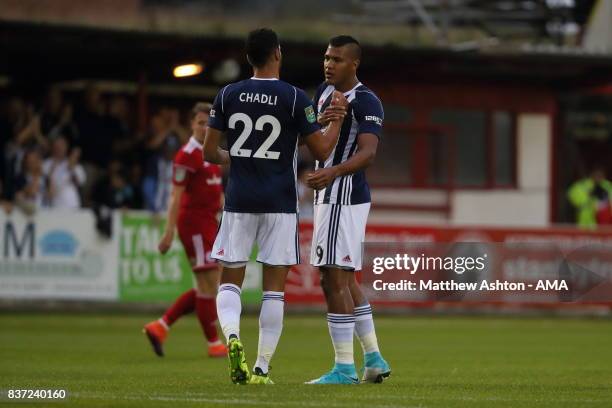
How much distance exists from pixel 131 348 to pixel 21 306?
7780mm

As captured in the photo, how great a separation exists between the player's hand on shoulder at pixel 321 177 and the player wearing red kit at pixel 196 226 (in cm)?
413

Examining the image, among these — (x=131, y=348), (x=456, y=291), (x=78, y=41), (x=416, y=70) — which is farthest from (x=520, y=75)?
(x=456, y=291)

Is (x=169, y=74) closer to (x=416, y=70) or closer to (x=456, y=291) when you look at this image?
(x=416, y=70)

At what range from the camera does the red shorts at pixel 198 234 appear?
13.6 metres

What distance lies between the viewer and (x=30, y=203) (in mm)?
22281

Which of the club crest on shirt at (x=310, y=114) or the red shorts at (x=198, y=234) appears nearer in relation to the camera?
the club crest on shirt at (x=310, y=114)

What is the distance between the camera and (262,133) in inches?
369

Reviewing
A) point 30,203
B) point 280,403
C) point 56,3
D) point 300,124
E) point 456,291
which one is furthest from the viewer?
point 56,3

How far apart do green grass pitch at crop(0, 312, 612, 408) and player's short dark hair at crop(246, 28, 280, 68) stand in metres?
2.19

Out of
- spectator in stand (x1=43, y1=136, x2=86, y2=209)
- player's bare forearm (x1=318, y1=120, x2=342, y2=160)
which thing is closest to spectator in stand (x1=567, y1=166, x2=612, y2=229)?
spectator in stand (x1=43, y1=136, x2=86, y2=209)

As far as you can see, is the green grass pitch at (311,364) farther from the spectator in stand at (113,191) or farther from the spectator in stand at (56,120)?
the spectator in stand at (56,120)

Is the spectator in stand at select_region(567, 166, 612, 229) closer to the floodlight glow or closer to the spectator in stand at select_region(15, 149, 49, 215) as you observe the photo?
the floodlight glow

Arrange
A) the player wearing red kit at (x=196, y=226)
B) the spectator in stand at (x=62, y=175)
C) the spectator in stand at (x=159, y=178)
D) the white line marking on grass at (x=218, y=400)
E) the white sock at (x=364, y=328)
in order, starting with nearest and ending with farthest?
the white line marking on grass at (x=218, y=400) → the white sock at (x=364, y=328) → the player wearing red kit at (x=196, y=226) → the spectator in stand at (x=62, y=175) → the spectator in stand at (x=159, y=178)

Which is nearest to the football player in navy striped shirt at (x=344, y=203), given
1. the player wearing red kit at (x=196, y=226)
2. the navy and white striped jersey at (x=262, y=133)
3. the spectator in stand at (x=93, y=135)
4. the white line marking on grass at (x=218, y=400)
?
the navy and white striped jersey at (x=262, y=133)
